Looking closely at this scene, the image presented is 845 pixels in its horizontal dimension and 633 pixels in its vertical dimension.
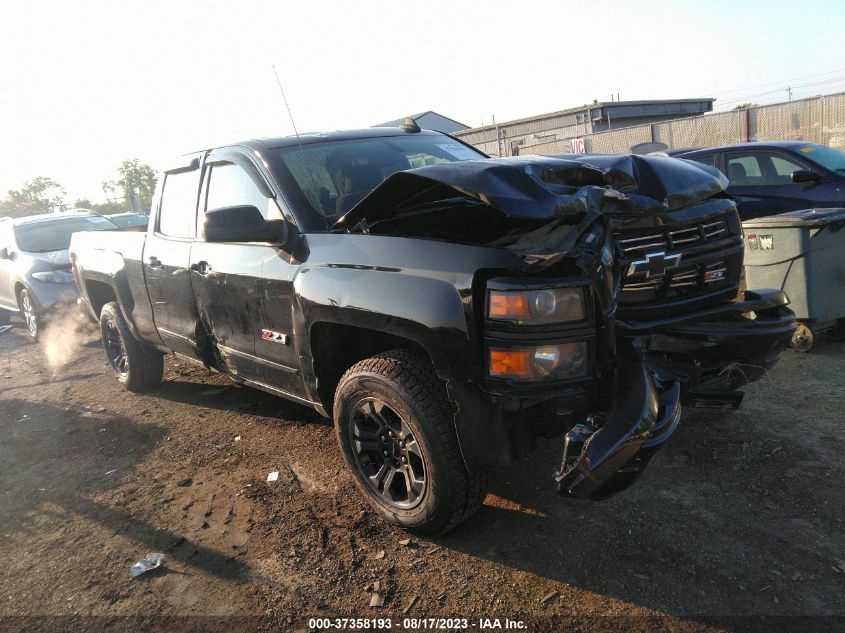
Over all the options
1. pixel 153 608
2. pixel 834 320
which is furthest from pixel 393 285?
pixel 834 320

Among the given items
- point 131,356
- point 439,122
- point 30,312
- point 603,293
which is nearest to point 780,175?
point 603,293

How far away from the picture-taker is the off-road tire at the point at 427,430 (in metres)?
2.63

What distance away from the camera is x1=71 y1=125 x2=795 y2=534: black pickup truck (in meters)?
2.34

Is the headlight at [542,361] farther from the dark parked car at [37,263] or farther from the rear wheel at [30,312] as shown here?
the rear wheel at [30,312]

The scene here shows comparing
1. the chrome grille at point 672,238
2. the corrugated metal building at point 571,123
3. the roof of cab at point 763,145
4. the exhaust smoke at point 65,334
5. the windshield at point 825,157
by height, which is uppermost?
the corrugated metal building at point 571,123

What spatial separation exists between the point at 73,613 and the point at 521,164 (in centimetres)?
277

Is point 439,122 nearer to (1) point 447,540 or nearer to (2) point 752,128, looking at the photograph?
(2) point 752,128

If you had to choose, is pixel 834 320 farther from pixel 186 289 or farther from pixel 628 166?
pixel 186 289

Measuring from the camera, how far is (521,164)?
268 centimetres

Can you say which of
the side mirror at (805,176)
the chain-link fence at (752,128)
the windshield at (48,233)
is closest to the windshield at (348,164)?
the side mirror at (805,176)

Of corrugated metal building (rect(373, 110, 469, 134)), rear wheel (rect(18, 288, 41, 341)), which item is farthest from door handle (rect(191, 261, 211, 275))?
corrugated metal building (rect(373, 110, 469, 134))

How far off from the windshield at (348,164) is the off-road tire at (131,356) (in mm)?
2775

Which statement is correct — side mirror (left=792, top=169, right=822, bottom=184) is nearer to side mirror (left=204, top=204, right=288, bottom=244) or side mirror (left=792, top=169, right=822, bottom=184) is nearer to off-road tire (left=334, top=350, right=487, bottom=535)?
off-road tire (left=334, top=350, right=487, bottom=535)

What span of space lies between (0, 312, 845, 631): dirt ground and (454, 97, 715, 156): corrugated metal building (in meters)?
23.9
